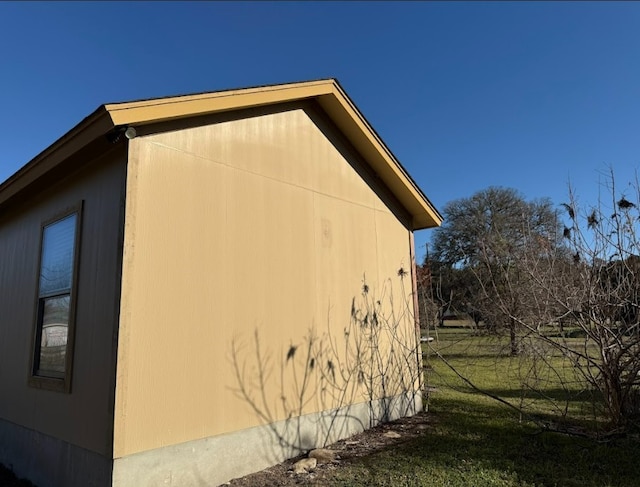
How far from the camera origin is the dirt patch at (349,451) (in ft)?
13.7

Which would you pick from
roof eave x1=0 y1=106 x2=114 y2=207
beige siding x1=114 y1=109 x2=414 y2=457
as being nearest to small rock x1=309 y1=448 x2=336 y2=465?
beige siding x1=114 y1=109 x2=414 y2=457

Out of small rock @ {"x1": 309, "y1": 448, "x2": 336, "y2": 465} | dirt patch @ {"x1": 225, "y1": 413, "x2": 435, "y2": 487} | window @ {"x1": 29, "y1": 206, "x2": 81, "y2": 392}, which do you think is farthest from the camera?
small rock @ {"x1": 309, "y1": 448, "x2": 336, "y2": 465}

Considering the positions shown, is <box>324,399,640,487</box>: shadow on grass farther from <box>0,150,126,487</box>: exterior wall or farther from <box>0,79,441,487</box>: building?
<box>0,150,126,487</box>: exterior wall

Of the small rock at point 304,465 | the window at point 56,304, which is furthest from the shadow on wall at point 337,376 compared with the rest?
the window at point 56,304

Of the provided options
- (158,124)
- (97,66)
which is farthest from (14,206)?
(158,124)

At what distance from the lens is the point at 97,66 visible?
23.5 feet

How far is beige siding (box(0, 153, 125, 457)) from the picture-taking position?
3.64m

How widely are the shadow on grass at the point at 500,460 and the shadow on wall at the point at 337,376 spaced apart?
84cm

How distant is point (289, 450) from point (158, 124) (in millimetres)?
3856

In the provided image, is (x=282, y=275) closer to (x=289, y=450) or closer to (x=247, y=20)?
(x=289, y=450)

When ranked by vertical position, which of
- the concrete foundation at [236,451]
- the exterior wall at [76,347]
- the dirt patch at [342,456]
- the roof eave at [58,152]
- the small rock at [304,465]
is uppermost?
the roof eave at [58,152]

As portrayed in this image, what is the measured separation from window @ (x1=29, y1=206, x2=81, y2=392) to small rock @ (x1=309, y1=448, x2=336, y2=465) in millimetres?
2713

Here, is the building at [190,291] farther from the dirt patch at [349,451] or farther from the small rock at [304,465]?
the small rock at [304,465]

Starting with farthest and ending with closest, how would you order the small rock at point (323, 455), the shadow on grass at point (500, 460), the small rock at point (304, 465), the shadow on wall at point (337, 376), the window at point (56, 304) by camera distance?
the small rock at point (323, 455) < the shadow on wall at point (337, 376) < the small rock at point (304, 465) < the window at point (56, 304) < the shadow on grass at point (500, 460)
